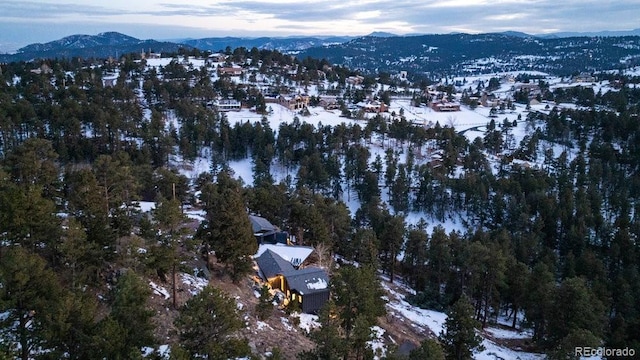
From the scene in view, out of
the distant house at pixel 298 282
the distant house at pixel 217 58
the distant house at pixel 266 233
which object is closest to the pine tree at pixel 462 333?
the distant house at pixel 298 282

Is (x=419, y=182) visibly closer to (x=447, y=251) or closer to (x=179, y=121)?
(x=447, y=251)

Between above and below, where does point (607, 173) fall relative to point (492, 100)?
below

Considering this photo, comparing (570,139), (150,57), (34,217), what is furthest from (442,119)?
(34,217)

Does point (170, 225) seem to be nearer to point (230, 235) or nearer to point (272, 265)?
point (230, 235)

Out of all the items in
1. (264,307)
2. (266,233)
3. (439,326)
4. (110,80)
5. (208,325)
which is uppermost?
(110,80)

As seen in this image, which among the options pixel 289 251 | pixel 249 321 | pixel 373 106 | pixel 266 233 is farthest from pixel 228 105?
pixel 249 321

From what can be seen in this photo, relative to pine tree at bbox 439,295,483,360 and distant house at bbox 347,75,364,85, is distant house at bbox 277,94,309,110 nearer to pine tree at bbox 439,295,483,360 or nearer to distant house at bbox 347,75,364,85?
distant house at bbox 347,75,364,85

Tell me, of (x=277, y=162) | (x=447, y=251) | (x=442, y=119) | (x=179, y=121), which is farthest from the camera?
(x=442, y=119)

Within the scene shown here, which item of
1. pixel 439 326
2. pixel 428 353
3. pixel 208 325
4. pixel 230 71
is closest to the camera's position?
pixel 208 325
